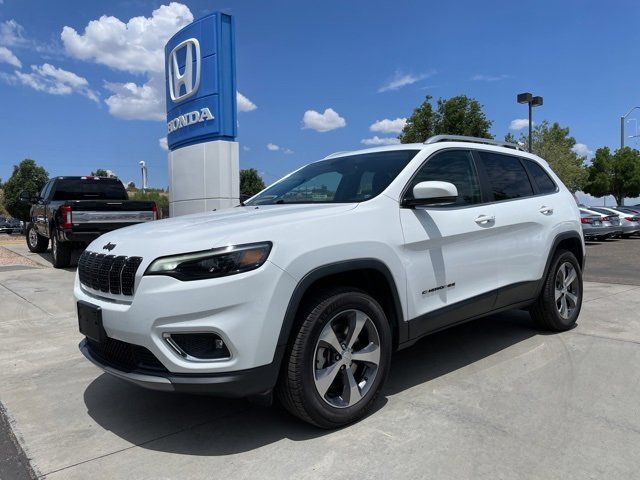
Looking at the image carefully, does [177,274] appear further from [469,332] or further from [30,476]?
[469,332]

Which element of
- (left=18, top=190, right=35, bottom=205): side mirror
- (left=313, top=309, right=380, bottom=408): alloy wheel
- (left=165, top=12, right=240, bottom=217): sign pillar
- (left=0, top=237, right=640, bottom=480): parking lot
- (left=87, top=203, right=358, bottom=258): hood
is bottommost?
(left=0, top=237, right=640, bottom=480): parking lot

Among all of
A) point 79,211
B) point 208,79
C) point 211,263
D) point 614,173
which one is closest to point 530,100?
point 208,79

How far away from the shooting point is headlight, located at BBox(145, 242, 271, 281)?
2.78 meters

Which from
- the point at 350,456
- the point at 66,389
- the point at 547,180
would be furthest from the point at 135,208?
the point at 350,456

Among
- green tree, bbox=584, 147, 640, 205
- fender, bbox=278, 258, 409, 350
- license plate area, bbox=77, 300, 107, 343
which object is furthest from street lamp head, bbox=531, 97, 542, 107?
green tree, bbox=584, 147, 640, 205

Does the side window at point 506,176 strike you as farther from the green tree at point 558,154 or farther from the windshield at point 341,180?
the green tree at point 558,154

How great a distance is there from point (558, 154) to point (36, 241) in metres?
36.9

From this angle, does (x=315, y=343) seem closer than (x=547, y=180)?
Yes

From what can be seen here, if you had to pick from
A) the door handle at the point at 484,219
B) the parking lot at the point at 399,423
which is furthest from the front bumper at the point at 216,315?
the door handle at the point at 484,219

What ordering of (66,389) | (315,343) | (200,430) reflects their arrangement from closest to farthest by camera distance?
(315,343), (200,430), (66,389)

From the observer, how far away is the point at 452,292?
3.89 meters

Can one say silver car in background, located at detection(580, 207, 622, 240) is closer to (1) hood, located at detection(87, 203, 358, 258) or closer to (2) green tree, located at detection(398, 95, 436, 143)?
(2) green tree, located at detection(398, 95, 436, 143)

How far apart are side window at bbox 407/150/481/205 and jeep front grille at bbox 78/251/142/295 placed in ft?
7.03

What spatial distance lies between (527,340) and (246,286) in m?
3.38
